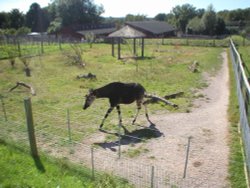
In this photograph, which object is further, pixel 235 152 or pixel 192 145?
pixel 192 145

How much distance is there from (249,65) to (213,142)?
48.2 ft

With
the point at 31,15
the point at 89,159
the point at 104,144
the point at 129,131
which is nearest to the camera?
the point at 89,159

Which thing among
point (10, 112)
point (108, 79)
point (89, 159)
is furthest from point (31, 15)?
point (89, 159)

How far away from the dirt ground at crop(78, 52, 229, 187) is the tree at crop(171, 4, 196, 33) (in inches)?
2244

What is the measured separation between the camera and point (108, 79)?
59.8 feet

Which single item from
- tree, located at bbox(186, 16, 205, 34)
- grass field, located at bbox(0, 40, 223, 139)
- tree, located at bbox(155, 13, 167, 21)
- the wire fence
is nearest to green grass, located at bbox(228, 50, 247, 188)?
the wire fence

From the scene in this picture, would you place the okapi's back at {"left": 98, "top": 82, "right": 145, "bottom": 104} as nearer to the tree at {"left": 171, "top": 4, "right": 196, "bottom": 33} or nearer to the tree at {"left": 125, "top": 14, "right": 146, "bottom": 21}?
the tree at {"left": 171, "top": 4, "right": 196, "bottom": 33}

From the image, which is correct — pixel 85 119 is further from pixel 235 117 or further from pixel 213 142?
pixel 235 117

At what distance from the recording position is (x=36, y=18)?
74688mm

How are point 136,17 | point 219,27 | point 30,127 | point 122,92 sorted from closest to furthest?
point 30,127
point 122,92
point 219,27
point 136,17

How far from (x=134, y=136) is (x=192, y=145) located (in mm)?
1902

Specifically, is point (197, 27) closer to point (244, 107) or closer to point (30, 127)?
point (244, 107)

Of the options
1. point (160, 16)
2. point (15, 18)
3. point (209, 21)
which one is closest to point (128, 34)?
point (209, 21)

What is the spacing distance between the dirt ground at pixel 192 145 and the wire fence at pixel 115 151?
24 millimetres
